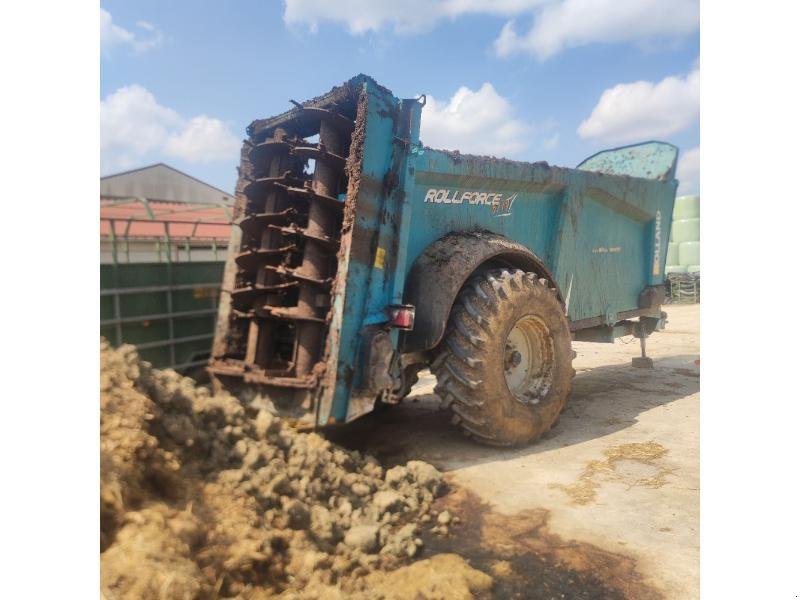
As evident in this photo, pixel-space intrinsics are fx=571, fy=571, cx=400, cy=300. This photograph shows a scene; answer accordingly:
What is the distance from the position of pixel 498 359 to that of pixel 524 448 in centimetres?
61

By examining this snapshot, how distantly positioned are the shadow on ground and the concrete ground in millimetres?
12

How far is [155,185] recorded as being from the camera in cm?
227

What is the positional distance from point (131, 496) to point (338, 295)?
1.27 meters

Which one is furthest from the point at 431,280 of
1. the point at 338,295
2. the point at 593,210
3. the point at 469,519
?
the point at 593,210

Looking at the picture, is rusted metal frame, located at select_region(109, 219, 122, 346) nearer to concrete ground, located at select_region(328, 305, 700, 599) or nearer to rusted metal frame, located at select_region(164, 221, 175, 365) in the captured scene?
rusted metal frame, located at select_region(164, 221, 175, 365)

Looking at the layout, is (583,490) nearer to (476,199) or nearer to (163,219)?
(476,199)

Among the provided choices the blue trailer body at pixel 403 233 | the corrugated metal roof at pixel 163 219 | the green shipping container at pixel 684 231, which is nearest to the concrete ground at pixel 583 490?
the blue trailer body at pixel 403 233

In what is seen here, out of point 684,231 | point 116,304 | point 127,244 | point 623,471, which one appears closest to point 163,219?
point 127,244

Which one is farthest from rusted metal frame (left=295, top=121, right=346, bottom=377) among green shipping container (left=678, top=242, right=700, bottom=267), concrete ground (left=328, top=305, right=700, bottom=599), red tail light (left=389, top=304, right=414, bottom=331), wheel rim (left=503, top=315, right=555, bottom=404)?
green shipping container (left=678, top=242, right=700, bottom=267)

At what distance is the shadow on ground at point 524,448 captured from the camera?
329cm

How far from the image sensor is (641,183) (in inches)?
205

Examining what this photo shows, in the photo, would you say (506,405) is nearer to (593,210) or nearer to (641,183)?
(593,210)

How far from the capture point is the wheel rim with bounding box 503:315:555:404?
3601 millimetres

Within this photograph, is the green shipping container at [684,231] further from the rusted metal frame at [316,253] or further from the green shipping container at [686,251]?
the rusted metal frame at [316,253]
